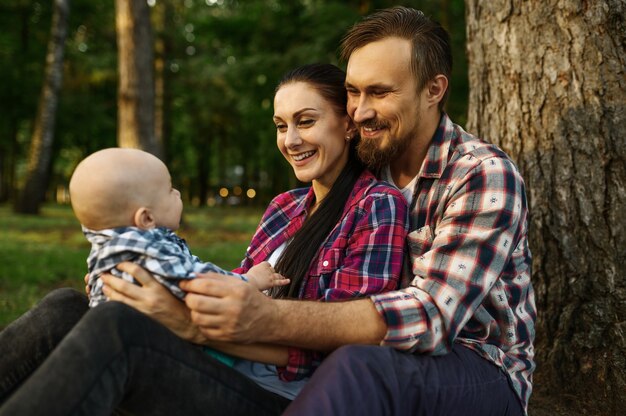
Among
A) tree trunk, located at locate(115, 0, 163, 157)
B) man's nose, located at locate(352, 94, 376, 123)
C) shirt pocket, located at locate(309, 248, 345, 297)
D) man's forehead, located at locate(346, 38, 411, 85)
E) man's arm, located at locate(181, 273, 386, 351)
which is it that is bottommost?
man's arm, located at locate(181, 273, 386, 351)

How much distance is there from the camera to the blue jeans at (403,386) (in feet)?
6.48

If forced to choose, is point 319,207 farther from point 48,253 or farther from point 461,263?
point 48,253

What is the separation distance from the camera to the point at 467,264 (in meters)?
2.33

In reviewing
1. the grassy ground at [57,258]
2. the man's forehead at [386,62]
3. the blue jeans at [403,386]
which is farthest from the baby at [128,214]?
the grassy ground at [57,258]

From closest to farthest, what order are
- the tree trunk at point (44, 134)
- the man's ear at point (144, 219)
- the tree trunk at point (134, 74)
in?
1. the man's ear at point (144, 219)
2. the tree trunk at point (134, 74)
3. the tree trunk at point (44, 134)

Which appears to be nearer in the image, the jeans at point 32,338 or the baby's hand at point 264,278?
the jeans at point 32,338

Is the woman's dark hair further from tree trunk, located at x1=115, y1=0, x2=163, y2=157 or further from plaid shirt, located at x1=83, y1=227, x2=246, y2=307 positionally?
tree trunk, located at x1=115, y1=0, x2=163, y2=157

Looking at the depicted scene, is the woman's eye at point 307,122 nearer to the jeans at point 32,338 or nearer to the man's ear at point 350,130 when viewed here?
the man's ear at point 350,130

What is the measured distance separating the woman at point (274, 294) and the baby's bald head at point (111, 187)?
20 cm

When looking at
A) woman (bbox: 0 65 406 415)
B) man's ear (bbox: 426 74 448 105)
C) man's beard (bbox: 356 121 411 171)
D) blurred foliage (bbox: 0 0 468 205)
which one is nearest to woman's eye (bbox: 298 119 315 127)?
woman (bbox: 0 65 406 415)

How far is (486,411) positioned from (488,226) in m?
0.69

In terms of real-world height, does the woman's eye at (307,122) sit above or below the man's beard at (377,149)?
above

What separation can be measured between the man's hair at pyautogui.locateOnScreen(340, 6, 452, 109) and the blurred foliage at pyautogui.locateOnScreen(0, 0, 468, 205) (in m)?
11.1

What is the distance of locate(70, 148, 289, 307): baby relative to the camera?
2.30 meters
